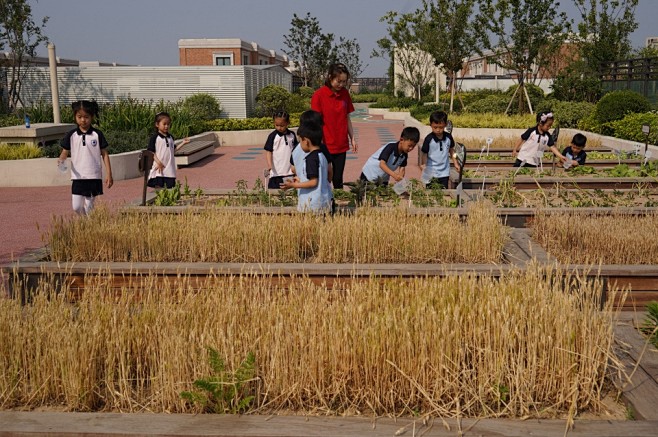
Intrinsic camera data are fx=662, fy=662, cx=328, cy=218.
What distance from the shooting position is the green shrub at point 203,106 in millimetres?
24594

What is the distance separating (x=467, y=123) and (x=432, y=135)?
13.3 meters

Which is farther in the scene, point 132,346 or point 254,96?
point 254,96

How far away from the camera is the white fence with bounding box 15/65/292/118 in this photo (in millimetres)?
26328

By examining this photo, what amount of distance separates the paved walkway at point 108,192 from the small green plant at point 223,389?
2.66m

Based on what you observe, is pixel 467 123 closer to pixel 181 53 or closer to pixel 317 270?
pixel 317 270

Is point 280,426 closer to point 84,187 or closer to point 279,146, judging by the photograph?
point 84,187

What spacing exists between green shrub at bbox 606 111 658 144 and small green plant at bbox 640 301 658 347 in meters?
12.8

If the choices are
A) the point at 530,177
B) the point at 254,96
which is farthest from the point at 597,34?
the point at 530,177

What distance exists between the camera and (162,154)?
8844 millimetres

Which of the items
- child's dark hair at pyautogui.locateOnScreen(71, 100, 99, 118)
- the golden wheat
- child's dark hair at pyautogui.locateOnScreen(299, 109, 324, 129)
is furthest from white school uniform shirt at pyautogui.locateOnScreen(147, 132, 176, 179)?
child's dark hair at pyautogui.locateOnScreen(299, 109, 324, 129)

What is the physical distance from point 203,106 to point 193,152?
872 cm

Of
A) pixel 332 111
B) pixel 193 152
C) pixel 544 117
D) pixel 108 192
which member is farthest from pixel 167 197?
pixel 193 152

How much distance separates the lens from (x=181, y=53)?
46500mm

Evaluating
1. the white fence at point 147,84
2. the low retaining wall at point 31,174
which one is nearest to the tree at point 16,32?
the white fence at point 147,84
